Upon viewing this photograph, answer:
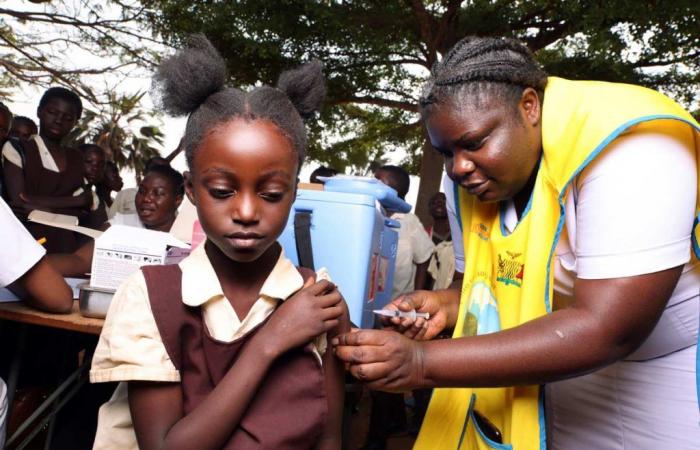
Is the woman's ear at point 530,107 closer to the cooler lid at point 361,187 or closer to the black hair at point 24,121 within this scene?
the cooler lid at point 361,187

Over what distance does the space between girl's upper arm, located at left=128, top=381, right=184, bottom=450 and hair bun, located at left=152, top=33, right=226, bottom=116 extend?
0.63 meters

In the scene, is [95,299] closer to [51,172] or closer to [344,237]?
[344,237]

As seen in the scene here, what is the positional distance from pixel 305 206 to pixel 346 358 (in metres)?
1.04

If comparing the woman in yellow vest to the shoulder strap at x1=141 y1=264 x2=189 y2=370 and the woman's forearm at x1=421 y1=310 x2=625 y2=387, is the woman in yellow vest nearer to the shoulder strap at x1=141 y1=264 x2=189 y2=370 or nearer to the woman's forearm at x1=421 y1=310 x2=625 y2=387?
the woman's forearm at x1=421 y1=310 x2=625 y2=387

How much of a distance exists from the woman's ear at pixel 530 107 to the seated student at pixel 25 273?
1.50 meters

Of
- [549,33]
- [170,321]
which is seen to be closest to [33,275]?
[170,321]

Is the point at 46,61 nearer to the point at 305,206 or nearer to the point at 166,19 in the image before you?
the point at 166,19

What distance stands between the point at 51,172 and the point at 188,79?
326 cm

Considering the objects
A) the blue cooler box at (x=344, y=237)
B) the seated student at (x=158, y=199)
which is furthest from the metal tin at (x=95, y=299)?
the seated student at (x=158, y=199)

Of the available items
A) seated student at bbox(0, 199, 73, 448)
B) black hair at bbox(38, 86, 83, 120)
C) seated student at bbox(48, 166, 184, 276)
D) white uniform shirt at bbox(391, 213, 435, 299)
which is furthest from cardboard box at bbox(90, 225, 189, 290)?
black hair at bbox(38, 86, 83, 120)

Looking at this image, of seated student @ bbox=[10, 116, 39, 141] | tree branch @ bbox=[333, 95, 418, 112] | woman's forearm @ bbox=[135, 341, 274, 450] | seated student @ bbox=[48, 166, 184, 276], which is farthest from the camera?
tree branch @ bbox=[333, 95, 418, 112]

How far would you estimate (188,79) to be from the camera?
1.26 m

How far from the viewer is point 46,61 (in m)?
6.92

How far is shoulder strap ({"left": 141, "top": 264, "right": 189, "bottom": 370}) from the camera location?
112 centimetres
